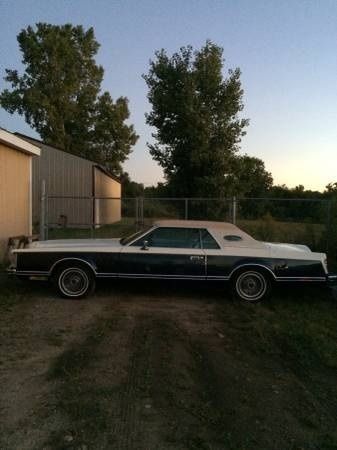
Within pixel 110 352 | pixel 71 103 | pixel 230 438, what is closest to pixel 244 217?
pixel 110 352

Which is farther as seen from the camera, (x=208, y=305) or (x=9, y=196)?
(x=9, y=196)

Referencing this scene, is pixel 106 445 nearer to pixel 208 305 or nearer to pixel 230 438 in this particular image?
pixel 230 438

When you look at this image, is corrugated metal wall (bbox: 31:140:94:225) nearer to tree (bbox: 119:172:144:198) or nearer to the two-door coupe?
the two-door coupe

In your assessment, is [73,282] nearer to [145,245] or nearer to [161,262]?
[145,245]

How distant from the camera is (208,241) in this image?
26.3ft

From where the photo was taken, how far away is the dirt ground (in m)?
3.36

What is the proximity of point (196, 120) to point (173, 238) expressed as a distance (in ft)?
55.5

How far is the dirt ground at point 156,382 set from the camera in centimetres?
336

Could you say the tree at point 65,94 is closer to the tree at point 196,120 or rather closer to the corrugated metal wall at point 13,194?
the tree at point 196,120

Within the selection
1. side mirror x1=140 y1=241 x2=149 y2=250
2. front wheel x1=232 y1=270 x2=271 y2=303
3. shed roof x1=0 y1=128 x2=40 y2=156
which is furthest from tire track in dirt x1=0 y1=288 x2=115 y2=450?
shed roof x1=0 y1=128 x2=40 y2=156

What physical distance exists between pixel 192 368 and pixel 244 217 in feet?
46.8

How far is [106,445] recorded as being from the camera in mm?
3195

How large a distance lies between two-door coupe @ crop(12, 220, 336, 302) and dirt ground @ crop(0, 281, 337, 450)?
0.73 meters

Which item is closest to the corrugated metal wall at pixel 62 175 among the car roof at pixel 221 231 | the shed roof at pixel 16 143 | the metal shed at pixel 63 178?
the metal shed at pixel 63 178
